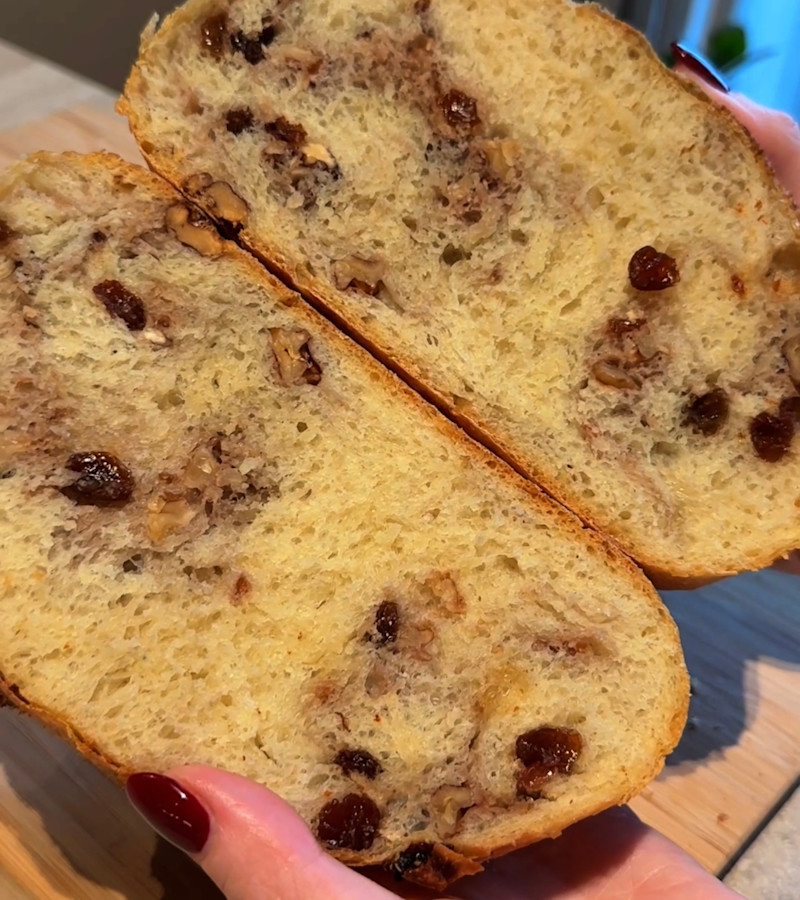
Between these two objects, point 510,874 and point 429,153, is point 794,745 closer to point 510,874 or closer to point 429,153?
point 510,874

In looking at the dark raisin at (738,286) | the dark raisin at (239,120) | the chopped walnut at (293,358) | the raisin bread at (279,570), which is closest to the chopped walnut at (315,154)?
the dark raisin at (239,120)

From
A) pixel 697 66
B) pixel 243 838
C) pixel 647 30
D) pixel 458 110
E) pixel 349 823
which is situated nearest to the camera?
pixel 243 838

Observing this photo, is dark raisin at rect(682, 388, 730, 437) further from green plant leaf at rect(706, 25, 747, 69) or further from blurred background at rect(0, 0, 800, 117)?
blurred background at rect(0, 0, 800, 117)

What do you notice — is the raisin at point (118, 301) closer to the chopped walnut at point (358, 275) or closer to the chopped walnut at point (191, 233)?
the chopped walnut at point (191, 233)

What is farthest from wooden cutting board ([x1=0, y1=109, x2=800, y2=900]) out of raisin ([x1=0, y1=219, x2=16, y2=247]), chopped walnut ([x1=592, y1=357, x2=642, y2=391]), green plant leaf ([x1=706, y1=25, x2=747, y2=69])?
green plant leaf ([x1=706, y1=25, x2=747, y2=69])

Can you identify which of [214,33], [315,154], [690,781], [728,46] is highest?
[728,46]

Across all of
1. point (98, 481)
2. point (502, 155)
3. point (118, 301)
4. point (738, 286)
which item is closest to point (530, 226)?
point (502, 155)

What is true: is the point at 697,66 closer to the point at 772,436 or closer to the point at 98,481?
the point at 772,436
